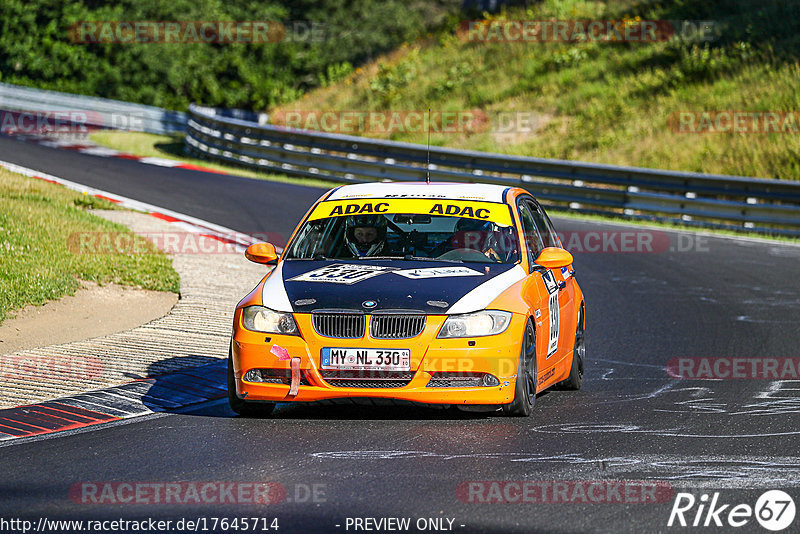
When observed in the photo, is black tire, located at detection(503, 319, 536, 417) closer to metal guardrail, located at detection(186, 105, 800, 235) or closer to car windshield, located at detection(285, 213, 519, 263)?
car windshield, located at detection(285, 213, 519, 263)

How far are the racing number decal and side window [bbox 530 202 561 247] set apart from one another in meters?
0.72

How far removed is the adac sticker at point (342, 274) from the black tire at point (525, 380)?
1.07 m

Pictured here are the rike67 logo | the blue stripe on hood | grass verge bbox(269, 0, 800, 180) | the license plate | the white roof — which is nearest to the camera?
the rike67 logo

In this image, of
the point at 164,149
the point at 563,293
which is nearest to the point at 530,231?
the point at 563,293

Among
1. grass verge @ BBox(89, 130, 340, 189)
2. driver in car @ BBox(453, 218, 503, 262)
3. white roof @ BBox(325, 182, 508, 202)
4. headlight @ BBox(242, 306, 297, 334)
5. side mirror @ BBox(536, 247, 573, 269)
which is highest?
white roof @ BBox(325, 182, 508, 202)

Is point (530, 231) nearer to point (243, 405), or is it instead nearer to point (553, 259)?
point (553, 259)

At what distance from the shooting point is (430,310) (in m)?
7.42

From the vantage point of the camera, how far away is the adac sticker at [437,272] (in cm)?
794

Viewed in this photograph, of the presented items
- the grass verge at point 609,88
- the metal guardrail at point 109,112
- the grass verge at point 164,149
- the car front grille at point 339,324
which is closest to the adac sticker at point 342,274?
the car front grille at point 339,324

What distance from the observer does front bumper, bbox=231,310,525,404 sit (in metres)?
7.36

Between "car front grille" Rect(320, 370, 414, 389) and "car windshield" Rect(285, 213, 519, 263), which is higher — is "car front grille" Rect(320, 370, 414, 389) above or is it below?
below

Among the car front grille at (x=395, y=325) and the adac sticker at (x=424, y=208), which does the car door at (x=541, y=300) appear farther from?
the car front grille at (x=395, y=325)

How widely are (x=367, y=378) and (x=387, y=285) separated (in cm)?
66

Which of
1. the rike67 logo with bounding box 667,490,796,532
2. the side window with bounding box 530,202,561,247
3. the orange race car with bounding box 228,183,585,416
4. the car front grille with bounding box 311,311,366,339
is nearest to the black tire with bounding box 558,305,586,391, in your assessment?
the orange race car with bounding box 228,183,585,416
